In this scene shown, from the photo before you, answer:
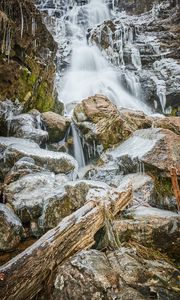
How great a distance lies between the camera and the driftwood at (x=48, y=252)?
2.97 meters

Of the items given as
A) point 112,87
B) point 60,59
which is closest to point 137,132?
point 112,87

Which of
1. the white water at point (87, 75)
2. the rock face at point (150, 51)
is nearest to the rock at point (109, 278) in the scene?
the white water at point (87, 75)

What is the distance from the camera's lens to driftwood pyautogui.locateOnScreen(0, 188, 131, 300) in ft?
9.75

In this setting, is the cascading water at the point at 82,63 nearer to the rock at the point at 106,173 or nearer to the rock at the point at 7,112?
the rock at the point at 106,173

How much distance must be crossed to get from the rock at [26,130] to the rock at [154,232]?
14.4 feet

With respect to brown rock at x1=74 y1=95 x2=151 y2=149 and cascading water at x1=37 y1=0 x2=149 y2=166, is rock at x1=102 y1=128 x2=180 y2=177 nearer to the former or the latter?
brown rock at x1=74 y1=95 x2=151 y2=149

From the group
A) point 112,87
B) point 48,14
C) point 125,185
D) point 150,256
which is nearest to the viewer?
point 150,256

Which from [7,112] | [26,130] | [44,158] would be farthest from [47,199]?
[7,112]

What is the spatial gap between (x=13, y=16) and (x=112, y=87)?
25.0ft

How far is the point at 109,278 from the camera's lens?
11.0ft

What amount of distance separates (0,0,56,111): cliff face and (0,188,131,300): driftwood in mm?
5838

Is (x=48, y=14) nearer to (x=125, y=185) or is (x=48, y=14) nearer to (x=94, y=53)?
(x=94, y=53)

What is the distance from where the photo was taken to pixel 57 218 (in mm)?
5176

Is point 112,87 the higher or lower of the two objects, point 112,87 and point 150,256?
the higher
